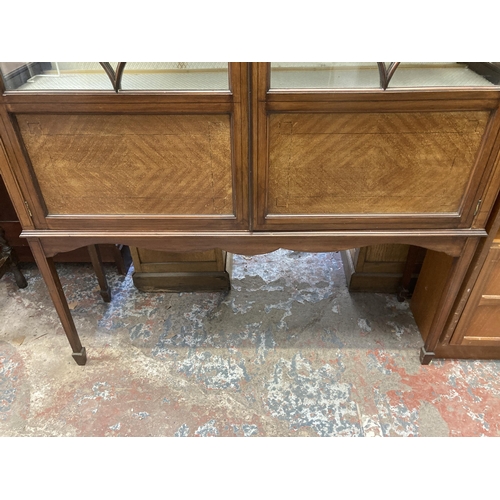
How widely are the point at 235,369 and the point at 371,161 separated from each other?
1.00 meters

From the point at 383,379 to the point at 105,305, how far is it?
1346 mm

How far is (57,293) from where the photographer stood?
1.53 meters

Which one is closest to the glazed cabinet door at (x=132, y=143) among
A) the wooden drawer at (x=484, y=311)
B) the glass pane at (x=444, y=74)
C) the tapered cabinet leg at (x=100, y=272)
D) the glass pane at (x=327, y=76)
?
the glass pane at (x=327, y=76)

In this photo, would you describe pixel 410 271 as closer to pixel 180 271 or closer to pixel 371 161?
pixel 371 161

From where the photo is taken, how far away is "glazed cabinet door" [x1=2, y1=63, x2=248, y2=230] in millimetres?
1084

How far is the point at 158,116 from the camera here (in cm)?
→ 112

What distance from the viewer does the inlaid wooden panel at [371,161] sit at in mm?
1125

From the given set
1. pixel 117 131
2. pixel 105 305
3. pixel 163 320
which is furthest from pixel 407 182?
pixel 105 305

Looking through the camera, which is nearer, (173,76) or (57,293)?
(173,76)

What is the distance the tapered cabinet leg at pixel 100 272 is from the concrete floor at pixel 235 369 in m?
0.06

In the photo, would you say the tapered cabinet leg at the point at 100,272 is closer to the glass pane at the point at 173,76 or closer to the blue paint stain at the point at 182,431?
the blue paint stain at the point at 182,431

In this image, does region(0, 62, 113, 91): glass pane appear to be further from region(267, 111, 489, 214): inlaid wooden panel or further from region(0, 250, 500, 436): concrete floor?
region(0, 250, 500, 436): concrete floor

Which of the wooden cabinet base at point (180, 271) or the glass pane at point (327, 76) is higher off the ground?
the glass pane at point (327, 76)

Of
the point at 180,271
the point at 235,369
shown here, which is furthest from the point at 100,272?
the point at 235,369
